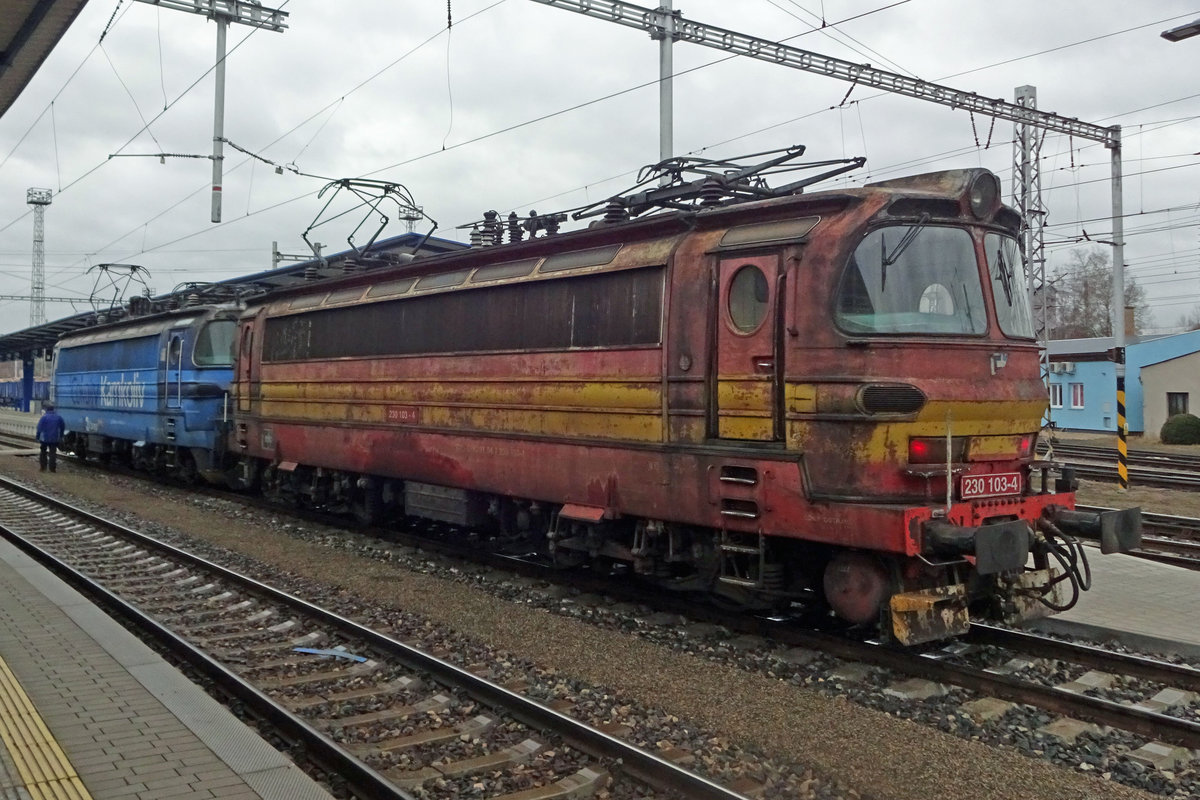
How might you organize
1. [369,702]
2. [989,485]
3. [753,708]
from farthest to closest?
1. [989,485]
2. [369,702]
3. [753,708]

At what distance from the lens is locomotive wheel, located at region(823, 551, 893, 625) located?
6812 millimetres

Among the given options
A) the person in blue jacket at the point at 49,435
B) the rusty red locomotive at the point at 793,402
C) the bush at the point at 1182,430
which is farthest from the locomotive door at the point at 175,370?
the bush at the point at 1182,430

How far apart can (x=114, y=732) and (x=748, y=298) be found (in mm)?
5111

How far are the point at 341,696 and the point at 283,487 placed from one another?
9319 millimetres

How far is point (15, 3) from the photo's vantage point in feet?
22.4

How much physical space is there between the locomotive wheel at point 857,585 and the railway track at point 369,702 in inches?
88.7

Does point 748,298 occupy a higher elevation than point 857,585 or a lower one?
higher

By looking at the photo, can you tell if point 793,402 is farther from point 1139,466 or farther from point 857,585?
point 1139,466

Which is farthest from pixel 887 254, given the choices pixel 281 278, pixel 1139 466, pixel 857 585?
pixel 1139 466

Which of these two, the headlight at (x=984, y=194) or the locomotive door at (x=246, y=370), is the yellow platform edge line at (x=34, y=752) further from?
the locomotive door at (x=246, y=370)

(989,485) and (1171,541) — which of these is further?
(1171,541)

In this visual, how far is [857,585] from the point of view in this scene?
6.95 m

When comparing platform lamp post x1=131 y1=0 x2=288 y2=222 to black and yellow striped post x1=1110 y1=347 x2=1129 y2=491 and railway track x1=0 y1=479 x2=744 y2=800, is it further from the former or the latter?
black and yellow striped post x1=1110 y1=347 x2=1129 y2=491

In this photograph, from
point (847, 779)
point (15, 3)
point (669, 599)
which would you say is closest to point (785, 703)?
point (847, 779)
